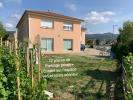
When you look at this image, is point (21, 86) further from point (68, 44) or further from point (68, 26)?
point (68, 26)

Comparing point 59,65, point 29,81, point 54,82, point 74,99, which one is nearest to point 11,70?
point 29,81

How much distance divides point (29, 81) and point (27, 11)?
Result: 25.4 m

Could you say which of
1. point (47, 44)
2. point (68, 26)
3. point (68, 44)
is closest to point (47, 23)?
point (47, 44)

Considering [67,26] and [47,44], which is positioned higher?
[67,26]

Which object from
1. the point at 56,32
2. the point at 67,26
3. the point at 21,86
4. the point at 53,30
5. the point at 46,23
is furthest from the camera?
the point at 67,26

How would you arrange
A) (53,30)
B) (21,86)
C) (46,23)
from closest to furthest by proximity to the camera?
(21,86) → (46,23) → (53,30)

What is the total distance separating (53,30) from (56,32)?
1.71ft

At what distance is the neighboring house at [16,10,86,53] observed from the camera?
31.5 meters

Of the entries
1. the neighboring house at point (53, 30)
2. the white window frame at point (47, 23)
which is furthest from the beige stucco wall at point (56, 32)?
the white window frame at point (47, 23)

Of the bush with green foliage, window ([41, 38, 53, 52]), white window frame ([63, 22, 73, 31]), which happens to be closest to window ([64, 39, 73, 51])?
white window frame ([63, 22, 73, 31])

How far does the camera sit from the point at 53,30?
33562 millimetres

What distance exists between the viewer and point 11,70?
665cm

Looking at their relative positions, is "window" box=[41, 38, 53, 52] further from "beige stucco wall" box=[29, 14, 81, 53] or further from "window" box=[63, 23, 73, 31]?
"window" box=[63, 23, 73, 31]

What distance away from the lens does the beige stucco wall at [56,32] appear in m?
31.3
